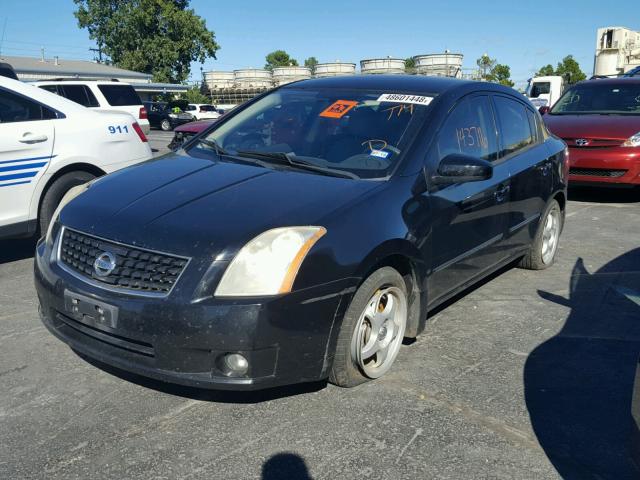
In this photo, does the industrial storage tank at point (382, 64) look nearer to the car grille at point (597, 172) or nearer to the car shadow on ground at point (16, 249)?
the car grille at point (597, 172)

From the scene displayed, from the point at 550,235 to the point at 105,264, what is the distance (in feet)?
13.6

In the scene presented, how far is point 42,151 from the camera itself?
5543 mm

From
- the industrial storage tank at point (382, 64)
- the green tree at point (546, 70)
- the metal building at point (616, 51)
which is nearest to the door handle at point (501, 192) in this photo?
the metal building at point (616, 51)

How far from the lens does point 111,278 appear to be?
2986 millimetres

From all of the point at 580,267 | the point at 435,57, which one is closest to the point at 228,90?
the point at 435,57

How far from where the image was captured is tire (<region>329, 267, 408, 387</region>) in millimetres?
3152

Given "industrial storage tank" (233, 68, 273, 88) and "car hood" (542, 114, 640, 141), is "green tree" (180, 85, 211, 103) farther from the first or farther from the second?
"car hood" (542, 114, 640, 141)

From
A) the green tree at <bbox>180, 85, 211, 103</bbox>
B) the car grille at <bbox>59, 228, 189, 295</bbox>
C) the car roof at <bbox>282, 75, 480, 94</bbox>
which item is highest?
the car roof at <bbox>282, 75, 480, 94</bbox>

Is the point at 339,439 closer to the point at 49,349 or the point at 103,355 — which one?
the point at 103,355

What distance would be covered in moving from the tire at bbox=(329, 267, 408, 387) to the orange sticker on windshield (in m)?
1.24

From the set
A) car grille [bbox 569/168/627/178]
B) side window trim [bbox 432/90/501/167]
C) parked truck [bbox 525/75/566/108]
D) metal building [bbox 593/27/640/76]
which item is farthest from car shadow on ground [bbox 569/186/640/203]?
parked truck [bbox 525/75/566/108]

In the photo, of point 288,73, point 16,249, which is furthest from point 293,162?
point 288,73

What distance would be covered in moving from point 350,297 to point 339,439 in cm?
64

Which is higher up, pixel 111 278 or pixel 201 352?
pixel 111 278
